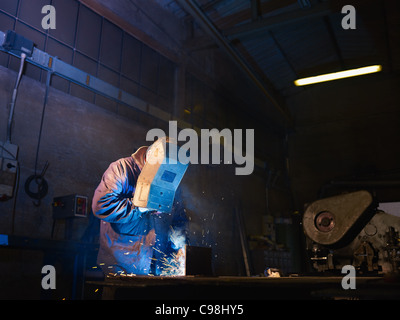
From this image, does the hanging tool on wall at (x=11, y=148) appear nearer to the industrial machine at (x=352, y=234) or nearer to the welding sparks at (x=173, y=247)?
the welding sparks at (x=173, y=247)

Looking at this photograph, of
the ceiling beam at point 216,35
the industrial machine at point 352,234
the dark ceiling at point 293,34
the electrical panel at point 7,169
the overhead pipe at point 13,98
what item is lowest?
the industrial machine at point 352,234

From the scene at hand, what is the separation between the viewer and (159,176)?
3.14m

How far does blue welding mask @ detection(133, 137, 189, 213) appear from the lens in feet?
10.1

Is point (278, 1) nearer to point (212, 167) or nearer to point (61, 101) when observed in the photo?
point (212, 167)

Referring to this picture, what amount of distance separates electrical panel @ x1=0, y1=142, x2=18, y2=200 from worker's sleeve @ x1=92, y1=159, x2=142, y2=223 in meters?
0.94

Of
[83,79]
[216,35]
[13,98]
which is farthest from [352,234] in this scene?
[216,35]

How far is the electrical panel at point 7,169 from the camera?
3642mm

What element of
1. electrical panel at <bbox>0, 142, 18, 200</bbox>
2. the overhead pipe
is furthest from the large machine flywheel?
the overhead pipe

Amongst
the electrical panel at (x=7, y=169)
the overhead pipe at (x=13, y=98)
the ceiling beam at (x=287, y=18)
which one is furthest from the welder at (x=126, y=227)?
the ceiling beam at (x=287, y=18)

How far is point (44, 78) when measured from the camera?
4332 millimetres

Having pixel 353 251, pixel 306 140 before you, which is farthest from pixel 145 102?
pixel 306 140

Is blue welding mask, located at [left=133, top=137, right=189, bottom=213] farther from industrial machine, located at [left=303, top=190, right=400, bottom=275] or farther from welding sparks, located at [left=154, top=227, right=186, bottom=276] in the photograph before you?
industrial machine, located at [left=303, top=190, right=400, bottom=275]

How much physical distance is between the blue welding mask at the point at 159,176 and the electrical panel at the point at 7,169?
4.61 feet
